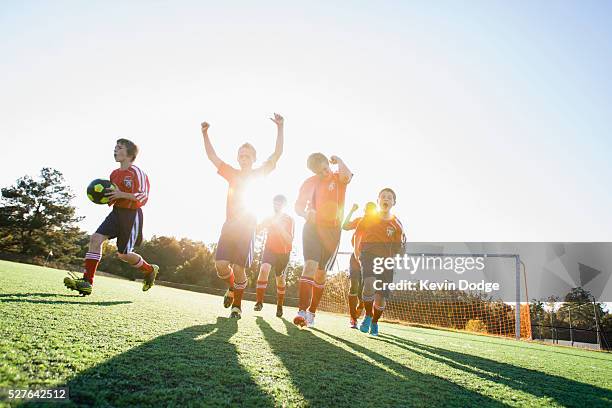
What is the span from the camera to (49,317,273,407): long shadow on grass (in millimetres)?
1185

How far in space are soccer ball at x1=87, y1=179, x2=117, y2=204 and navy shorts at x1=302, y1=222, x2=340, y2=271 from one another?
2.53 m

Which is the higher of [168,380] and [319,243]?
[319,243]

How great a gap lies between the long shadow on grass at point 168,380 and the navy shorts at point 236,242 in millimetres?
2387

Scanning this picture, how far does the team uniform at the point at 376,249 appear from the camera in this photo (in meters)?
4.80

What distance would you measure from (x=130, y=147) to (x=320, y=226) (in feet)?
9.33

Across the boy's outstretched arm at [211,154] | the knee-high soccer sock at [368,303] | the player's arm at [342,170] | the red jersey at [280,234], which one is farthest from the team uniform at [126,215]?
the knee-high soccer sock at [368,303]

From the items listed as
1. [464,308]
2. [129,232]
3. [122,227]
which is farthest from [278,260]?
[464,308]

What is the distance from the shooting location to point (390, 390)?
5.74 feet

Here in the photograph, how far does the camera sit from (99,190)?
4.25m

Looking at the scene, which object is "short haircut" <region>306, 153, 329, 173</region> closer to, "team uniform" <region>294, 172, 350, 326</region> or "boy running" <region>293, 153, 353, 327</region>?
"boy running" <region>293, 153, 353, 327</region>

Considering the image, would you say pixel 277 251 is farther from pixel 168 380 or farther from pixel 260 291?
pixel 168 380

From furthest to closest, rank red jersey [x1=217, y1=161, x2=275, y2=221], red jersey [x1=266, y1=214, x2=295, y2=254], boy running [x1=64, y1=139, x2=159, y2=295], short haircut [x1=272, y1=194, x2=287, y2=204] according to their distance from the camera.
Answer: short haircut [x1=272, y1=194, x2=287, y2=204], red jersey [x1=266, y1=214, x2=295, y2=254], red jersey [x1=217, y1=161, x2=275, y2=221], boy running [x1=64, y1=139, x2=159, y2=295]

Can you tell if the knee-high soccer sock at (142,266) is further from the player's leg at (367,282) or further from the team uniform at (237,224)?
the player's leg at (367,282)

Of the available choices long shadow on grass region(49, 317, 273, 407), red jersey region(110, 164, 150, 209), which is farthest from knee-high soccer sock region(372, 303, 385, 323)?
red jersey region(110, 164, 150, 209)
